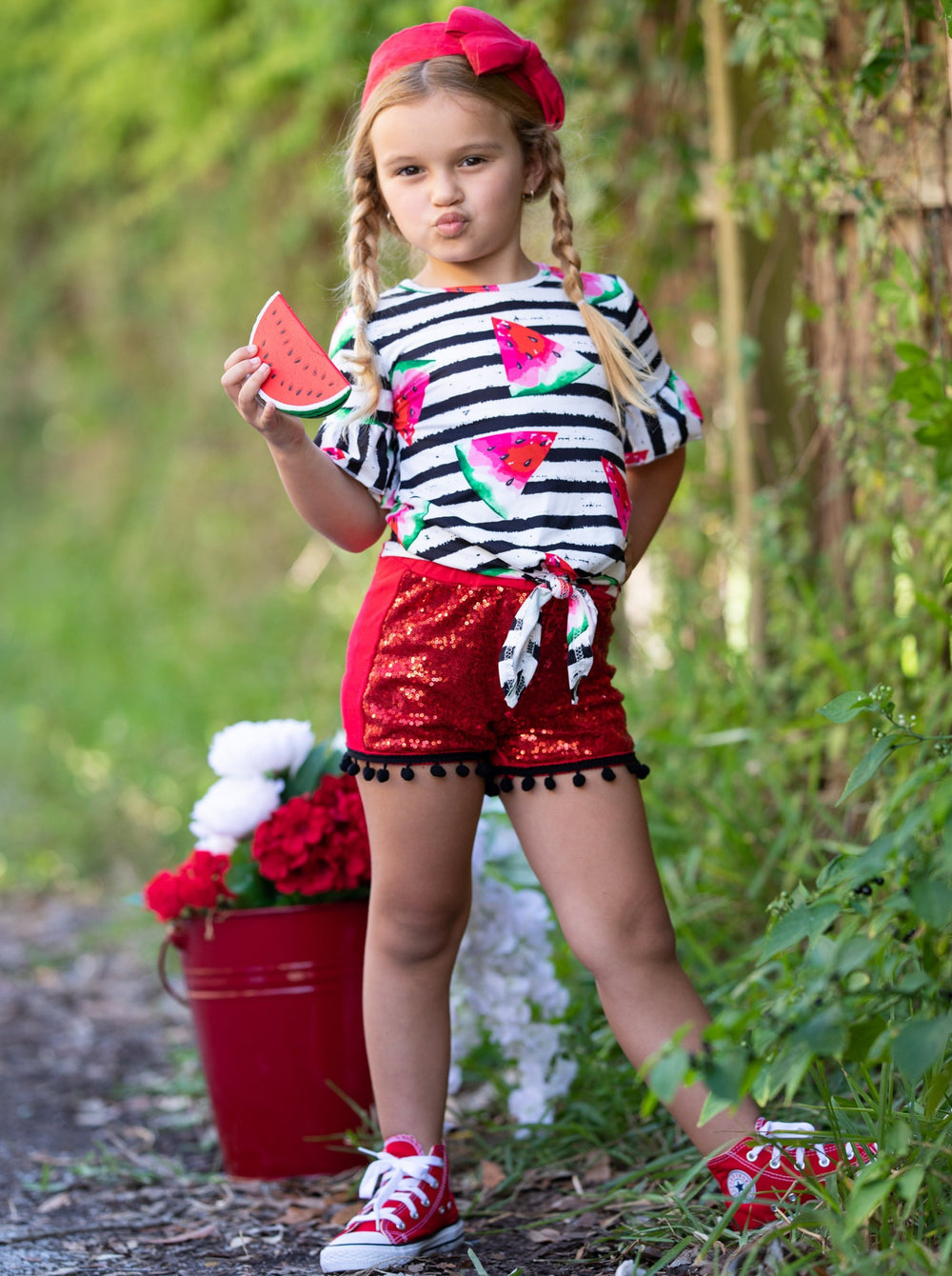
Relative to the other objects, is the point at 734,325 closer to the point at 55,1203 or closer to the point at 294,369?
the point at 294,369

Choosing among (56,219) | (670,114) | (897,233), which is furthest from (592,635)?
(56,219)

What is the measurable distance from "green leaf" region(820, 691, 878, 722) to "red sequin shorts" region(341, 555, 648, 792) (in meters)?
0.38

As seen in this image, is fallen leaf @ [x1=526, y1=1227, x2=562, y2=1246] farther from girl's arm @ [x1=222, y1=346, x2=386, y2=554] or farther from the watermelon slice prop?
the watermelon slice prop

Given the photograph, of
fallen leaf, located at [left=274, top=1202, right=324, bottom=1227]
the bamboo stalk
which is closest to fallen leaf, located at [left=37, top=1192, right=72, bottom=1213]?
fallen leaf, located at [left=274, top=1202, right=324, bottom=1227]

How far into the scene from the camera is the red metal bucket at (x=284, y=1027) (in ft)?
7.03

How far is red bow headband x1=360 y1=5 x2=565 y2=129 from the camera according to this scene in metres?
1.74

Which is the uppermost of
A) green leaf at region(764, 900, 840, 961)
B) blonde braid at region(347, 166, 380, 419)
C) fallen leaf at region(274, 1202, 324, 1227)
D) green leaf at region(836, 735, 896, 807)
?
blonde braid at region(347, 166, 380, 419)

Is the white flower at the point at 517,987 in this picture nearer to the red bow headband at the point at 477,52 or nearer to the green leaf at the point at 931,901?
the green leaf at the point at 931,901

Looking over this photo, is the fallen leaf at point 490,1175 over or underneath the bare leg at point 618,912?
underneath

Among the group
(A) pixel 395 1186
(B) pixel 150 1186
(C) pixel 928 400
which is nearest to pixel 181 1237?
(B) pixel 150 1186

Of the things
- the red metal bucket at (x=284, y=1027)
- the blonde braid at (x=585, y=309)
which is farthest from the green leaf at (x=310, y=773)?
the blonde braid at (x=585, y=309)

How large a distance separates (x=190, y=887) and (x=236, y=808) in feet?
0.47

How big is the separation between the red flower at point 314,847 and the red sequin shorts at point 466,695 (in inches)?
15.2

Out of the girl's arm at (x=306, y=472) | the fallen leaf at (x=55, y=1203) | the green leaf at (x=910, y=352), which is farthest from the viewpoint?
the fallen leaf at (x=55, y=1203)
